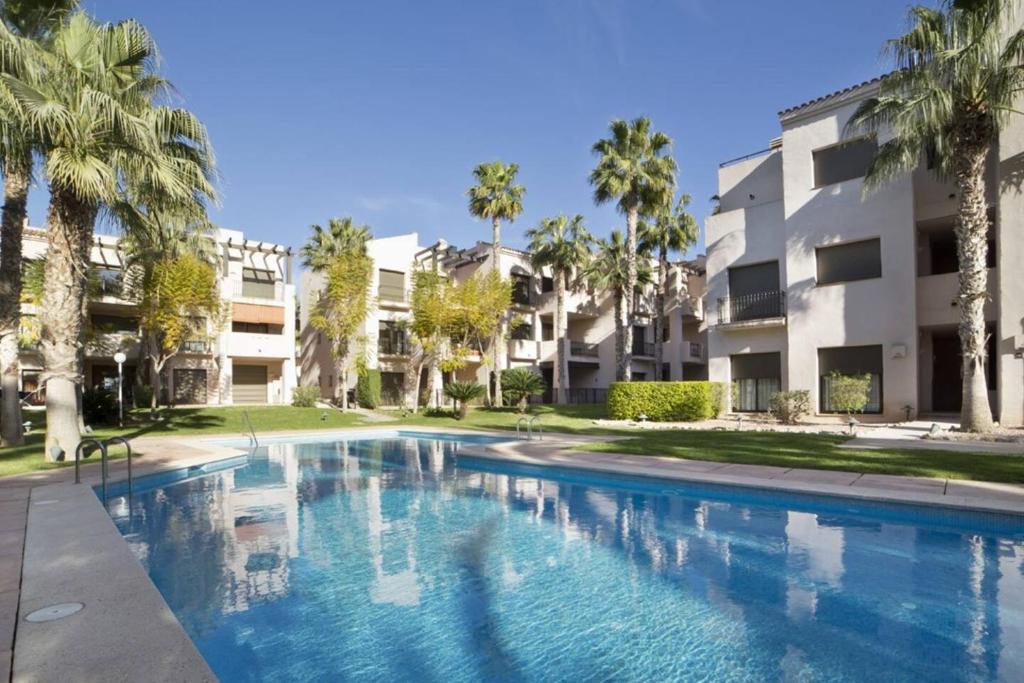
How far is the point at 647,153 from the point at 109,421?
23.1m

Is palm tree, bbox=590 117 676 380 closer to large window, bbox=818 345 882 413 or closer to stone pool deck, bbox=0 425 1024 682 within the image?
large window, bbox=818 345 882 413

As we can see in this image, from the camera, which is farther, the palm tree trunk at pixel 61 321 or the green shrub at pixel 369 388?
the green shrub at pixel 369 388

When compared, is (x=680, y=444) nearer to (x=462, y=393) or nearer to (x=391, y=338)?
(x=462, y=393)

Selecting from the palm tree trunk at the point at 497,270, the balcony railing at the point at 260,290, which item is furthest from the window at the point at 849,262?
the balcony railing at the point at 260,290

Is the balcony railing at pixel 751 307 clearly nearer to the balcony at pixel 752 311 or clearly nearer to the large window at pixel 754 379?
the balcony at pixel 752 311

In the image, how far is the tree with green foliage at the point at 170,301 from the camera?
23266 millimetres

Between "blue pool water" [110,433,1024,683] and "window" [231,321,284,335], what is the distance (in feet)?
84.0

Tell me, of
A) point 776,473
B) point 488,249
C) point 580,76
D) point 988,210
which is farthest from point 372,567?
point 488,249

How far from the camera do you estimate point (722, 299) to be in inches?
867

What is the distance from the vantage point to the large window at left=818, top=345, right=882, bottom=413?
1834 cm

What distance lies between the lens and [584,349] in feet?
120

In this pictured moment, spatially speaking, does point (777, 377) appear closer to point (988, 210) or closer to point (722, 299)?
point (722, 299)

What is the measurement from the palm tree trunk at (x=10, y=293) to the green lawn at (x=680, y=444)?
68 centimetres

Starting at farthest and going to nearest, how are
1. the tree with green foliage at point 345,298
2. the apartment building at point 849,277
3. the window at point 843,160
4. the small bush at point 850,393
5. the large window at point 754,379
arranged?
the tree with green foliage at point 345,298 < the large window at point 754,379 < the window at point 843,160 < the small bush at point 850,393 < the apartment building at point 849,277
